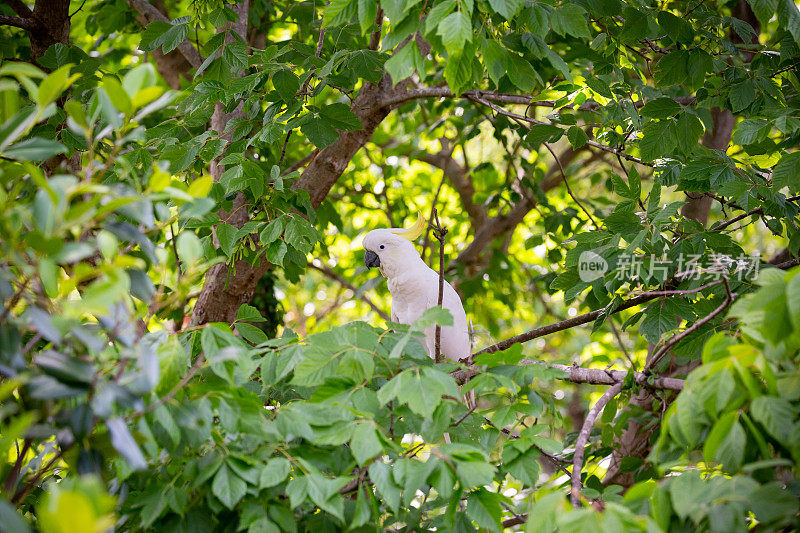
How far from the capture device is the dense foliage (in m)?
0.97

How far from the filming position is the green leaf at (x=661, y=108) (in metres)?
1.98

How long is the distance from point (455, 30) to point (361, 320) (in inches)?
35.4

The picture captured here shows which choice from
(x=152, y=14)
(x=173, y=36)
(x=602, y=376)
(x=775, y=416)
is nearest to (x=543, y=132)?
(x=602, y=376)

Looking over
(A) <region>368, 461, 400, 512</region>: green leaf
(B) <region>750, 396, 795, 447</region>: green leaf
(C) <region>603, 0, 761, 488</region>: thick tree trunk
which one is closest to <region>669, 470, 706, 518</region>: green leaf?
(B) <region>750, 396, 795, 447</region>: green leaf

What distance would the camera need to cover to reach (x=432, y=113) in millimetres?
4156

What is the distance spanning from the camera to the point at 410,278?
254 cm

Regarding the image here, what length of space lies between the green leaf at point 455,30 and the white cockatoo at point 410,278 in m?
1.29

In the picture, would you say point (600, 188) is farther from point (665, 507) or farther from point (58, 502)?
point (58, 502)

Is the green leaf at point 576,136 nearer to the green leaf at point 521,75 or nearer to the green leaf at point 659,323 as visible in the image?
the green leaf at point 521,75

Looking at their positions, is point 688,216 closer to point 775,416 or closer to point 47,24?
point 775,416

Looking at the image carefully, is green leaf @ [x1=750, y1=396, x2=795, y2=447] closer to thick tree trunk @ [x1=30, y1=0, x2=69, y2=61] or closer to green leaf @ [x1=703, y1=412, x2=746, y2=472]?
green leaf @ [x1=703, y1=412, x2=746, y2=472]

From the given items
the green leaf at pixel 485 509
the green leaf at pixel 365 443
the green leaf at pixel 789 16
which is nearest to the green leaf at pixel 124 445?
the green leaf at pixel 365 443

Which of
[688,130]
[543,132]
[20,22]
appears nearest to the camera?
[688,130]

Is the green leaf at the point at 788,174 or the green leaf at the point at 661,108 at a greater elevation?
the green leaf at the point at 661,108
